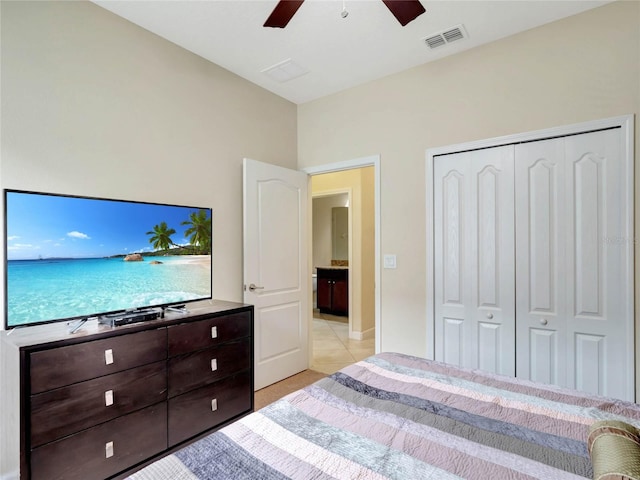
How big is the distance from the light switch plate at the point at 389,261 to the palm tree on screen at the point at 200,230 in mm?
1539

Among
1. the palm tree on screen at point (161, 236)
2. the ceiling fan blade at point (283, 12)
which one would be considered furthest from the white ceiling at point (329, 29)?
the palm tree on screen at point (161, 236)

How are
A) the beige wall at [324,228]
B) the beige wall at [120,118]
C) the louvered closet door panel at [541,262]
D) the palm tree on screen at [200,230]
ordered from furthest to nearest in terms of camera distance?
the beige wall at [324,228], the palm tree on screen at [200,230], the louvered closet door panel at [541,262], the beige wall at [120,118]

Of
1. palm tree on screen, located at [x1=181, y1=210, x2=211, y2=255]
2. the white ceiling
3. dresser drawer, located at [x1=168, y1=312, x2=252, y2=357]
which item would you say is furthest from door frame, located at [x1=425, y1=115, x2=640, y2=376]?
palm tree on screen, located at [x1=181, y1=210, x2=211, y2=255]

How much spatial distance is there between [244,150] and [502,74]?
7.23ft

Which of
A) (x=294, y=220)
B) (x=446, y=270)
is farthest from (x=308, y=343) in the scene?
(x=446, y=270)

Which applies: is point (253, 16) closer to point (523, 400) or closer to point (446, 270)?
point (446, 270)

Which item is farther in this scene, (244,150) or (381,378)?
(244,150)

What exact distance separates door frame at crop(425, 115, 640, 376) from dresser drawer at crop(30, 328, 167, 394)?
6.69ft

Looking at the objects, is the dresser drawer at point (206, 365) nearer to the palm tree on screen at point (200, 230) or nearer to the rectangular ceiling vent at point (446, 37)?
the palm tree on screen at point (200, 230)

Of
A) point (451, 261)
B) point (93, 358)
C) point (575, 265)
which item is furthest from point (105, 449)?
point (575, 265)

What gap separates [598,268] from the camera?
2.27 meters

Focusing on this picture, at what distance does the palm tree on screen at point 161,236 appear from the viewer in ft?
7.66

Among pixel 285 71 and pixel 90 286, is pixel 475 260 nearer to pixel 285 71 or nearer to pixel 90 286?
pixel 285 71

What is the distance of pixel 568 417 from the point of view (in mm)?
1267
